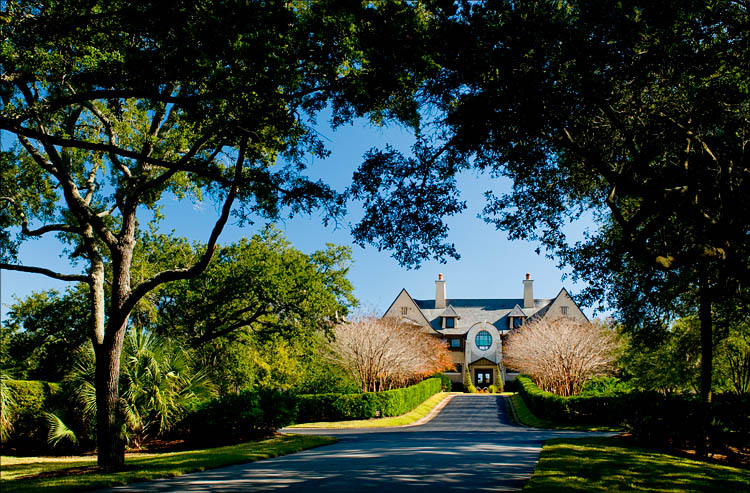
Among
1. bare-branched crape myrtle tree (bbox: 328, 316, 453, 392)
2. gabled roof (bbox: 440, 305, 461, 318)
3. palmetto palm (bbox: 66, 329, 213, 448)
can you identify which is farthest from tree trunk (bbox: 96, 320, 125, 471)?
gabled roof (bbox: 440, 305, 461, 318)

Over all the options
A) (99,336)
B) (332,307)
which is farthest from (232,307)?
(99,336)

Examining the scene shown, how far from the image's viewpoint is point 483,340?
64.8 m

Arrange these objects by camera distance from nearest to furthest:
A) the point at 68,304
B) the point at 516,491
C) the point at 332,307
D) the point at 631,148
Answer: the point at 516,491 → the point at 631,148 → the point at 332,307 → the point at 68,304

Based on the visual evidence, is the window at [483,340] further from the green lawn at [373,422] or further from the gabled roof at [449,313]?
the green lawn at [373,422]

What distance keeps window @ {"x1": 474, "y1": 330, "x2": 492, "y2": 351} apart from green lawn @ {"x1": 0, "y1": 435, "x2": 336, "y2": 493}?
1888 inches

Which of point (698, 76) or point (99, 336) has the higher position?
point (698, 76)

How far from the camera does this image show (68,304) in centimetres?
2739

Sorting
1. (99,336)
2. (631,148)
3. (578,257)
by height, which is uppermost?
(631,148)

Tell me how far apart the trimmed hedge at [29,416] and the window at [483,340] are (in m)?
51.7

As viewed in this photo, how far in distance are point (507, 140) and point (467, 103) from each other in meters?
1.27

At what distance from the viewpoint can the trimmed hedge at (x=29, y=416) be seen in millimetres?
18047

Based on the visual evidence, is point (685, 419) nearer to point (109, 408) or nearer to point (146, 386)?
point (109, 408)

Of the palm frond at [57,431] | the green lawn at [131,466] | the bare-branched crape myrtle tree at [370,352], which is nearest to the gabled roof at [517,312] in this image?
the bare-branched crape myrtle tree at [370,352]

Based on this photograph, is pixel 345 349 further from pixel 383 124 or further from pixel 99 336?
pixel 383 124
